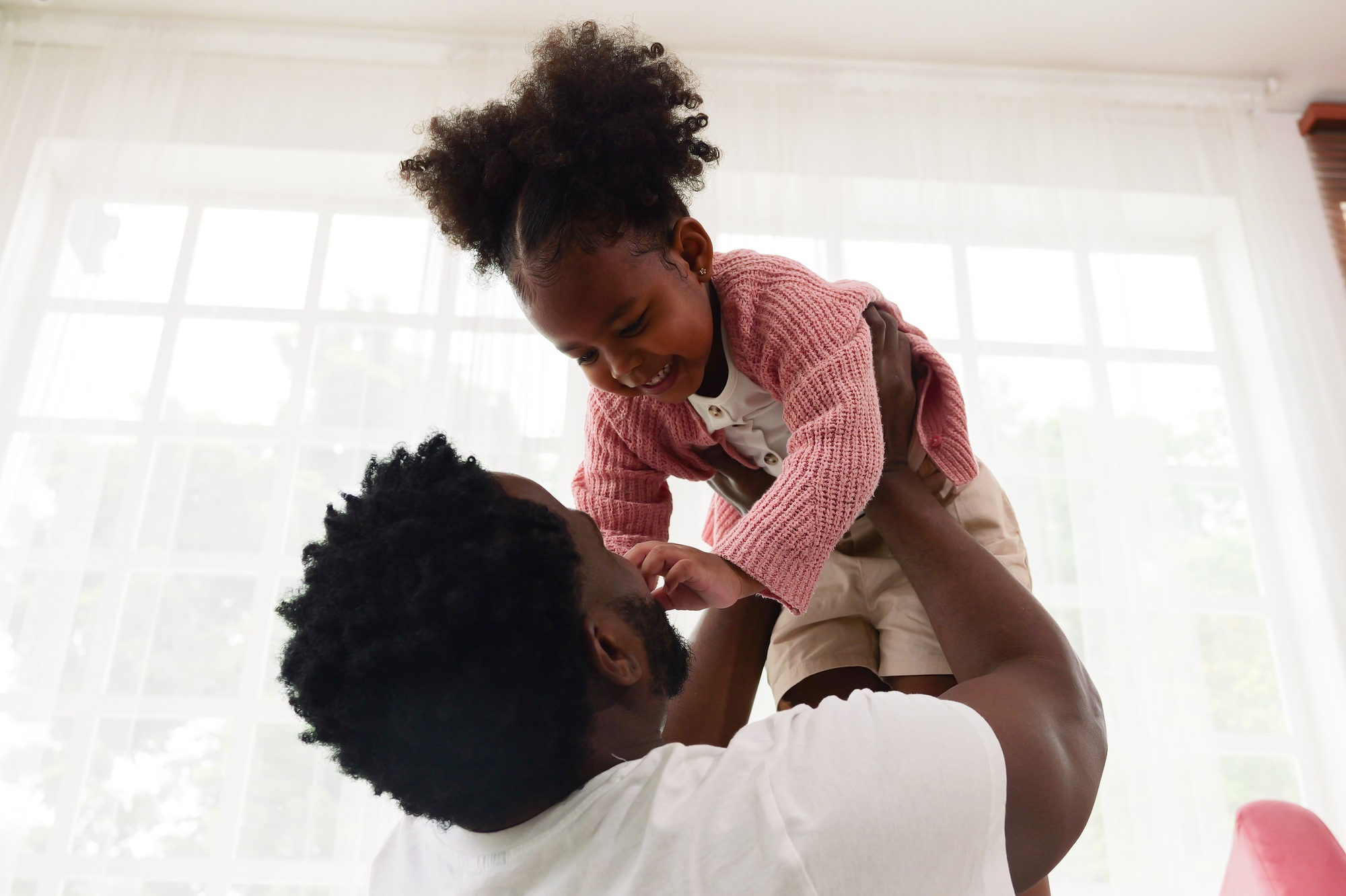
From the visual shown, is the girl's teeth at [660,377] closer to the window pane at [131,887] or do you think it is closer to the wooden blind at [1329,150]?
the window pane at [131,887]

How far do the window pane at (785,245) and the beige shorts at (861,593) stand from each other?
1.98 metres

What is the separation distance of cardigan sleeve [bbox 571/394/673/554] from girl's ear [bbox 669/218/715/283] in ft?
0.76

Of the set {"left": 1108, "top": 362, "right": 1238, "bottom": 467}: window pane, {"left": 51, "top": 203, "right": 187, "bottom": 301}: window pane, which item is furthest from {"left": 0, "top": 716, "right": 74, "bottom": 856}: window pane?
{"left": 1108, "top": 362, "right": 1238, "bottom": 467}: window pane

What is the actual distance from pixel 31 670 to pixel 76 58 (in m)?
2.14

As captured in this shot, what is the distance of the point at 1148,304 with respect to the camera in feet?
11.0

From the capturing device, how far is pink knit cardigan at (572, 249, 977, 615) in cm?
103

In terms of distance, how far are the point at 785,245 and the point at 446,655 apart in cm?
267

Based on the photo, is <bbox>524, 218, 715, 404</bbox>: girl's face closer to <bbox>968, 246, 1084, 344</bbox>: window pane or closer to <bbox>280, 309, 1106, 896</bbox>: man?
<bbox>280, 309, 1106, 896</bbox>: man

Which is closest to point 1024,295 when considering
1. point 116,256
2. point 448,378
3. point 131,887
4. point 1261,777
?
point 1261,777

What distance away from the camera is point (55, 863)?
2568 mm

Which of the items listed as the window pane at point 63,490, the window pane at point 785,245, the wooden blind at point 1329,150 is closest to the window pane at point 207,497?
the window pane at point 63,490

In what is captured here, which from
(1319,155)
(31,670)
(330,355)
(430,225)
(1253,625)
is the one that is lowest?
(31,670)

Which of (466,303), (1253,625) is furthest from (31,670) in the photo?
(1253,625)

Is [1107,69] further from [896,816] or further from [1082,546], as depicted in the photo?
[896,816]
